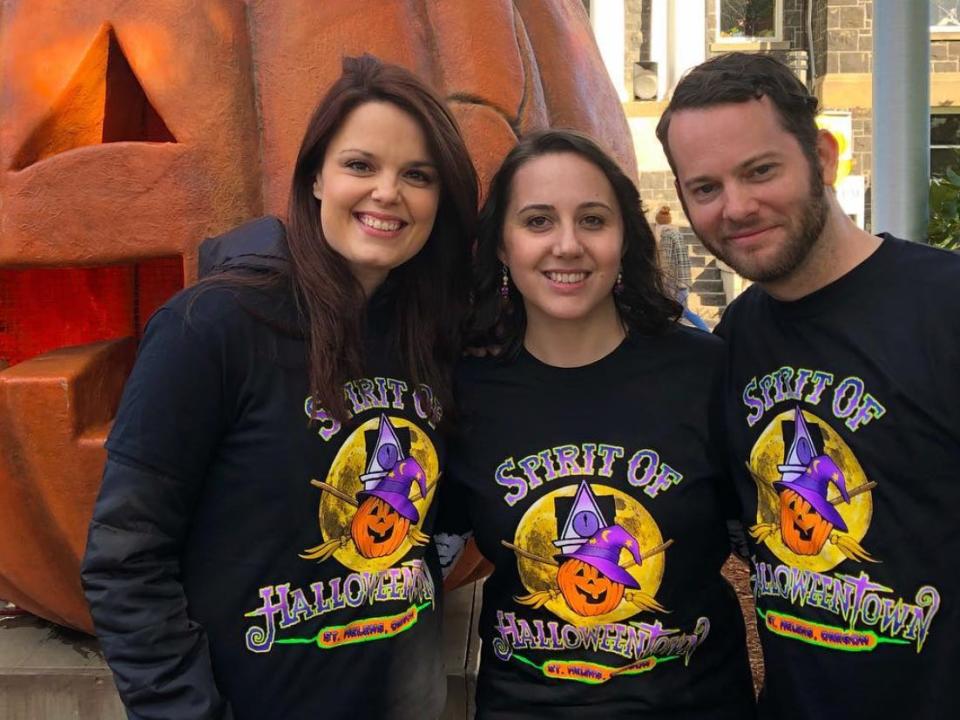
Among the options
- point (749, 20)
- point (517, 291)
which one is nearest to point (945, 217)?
point (517, 291)

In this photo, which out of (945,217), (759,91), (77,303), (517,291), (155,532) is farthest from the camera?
(945,217)

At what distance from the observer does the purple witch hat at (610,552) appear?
165 centimetres

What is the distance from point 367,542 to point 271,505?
7.4 inches

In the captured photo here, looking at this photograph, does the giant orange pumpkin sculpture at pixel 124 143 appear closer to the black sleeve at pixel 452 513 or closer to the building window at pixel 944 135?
the black sleeve at pixel 452 513

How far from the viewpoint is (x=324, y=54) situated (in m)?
2.14

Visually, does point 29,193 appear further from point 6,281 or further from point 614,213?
point 614,213

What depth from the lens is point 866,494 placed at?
59.7 inches

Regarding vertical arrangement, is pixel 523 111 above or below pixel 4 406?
above

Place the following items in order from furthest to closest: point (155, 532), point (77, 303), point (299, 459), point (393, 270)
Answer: point (77, 303)
point (393, 270)
point (299, 459)
point (155, 532)

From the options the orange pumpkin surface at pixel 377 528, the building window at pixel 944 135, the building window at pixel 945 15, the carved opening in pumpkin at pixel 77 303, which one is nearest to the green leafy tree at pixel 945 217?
the carved opening in pumpkin at pixel 77 303

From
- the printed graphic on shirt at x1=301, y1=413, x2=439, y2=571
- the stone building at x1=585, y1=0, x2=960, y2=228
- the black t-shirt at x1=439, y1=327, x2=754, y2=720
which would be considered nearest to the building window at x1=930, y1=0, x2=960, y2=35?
the stone building at x1=585, y1=0, x2=960, y2=228

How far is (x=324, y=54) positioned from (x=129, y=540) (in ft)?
4.00

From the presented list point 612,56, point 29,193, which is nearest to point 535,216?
point 29,193

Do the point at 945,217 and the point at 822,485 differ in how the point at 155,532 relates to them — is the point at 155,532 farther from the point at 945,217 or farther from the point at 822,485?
the point at 945,217
